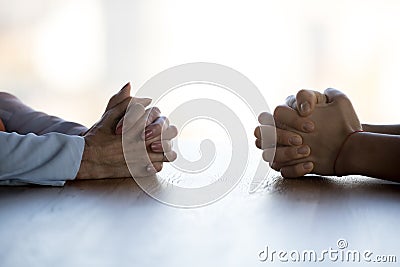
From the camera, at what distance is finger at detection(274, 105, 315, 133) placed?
0.96m

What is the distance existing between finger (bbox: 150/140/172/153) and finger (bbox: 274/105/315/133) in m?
0.18

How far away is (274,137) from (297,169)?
0.24 ft

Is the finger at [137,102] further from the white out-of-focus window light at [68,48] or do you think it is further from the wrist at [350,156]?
the white out-of-focus window light at [68,48]

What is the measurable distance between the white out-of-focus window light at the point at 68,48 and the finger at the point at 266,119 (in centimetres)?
175

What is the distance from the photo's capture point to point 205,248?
0.58 meters

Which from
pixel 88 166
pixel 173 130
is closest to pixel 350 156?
pixel 173 130

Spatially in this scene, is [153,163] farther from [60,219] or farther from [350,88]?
[350,88]

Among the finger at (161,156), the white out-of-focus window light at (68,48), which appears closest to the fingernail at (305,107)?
the finger at (161,156)

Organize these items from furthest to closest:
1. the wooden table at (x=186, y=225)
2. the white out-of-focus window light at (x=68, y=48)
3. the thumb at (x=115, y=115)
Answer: the white out-of-focus window light at (x=68, y=48) → the thumb at (x=115, y=115) → the wooden table at (x=186, y=225)

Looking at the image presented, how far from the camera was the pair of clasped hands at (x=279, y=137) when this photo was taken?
954mm

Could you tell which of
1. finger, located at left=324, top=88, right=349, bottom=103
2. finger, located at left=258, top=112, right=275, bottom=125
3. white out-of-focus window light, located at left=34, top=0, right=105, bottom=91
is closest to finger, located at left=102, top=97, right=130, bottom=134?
finger, located at left=258, top=112, right=275, bottom=125

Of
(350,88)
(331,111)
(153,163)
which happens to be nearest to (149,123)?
(153,163)

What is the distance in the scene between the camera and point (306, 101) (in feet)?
3.15

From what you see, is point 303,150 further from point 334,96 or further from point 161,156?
point 161,156
